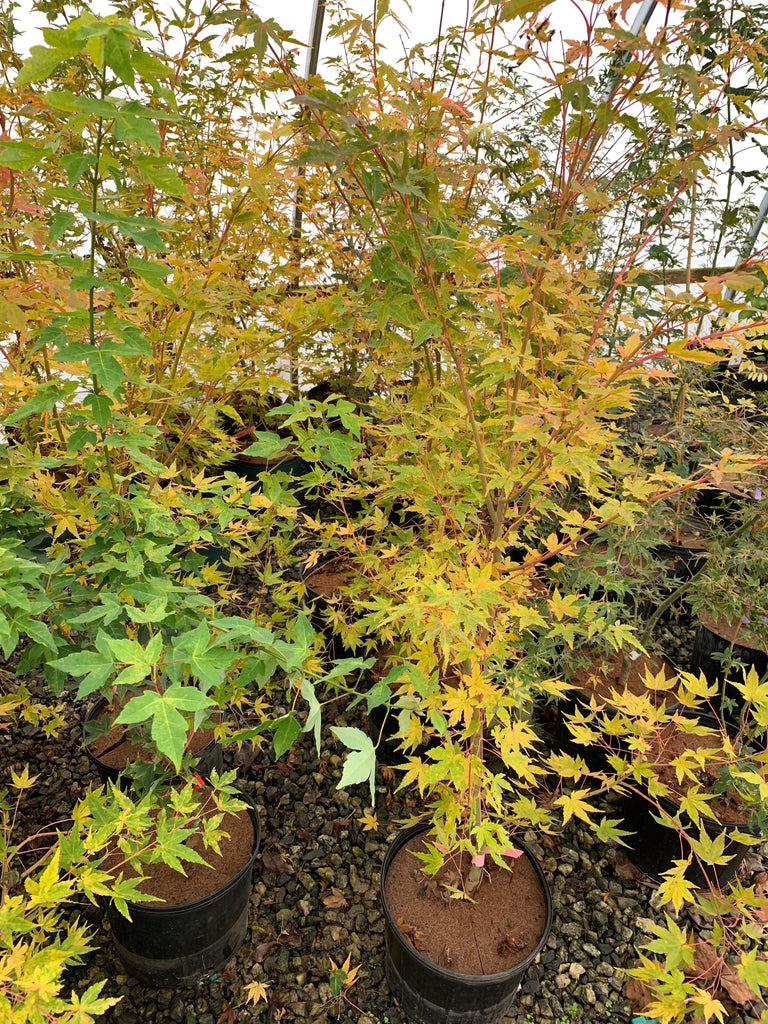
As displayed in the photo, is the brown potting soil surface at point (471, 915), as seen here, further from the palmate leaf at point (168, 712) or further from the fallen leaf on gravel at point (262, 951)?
the palmate leaf at point (168, 712)

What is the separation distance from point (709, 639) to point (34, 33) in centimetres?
361

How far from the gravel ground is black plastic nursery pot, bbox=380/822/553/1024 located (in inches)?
3.6

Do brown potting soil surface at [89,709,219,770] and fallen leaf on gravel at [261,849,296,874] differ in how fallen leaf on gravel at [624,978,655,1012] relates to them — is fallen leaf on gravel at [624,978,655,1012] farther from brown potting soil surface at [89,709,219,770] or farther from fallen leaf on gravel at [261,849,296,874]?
brown potting soil surface at [89,709,219,770]

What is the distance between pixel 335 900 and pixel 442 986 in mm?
451

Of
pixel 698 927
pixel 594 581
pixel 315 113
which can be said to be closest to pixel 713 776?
pixel 698 927

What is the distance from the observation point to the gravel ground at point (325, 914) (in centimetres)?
160

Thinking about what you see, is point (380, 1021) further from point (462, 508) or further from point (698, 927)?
point (462, 508)

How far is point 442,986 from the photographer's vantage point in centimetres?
145

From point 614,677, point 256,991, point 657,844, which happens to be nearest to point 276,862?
point 256,991

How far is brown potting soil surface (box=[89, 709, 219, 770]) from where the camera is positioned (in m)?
1.69

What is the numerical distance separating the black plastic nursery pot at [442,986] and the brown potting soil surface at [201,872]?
1.19ft

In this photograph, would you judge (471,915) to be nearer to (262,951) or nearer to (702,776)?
(262,951)

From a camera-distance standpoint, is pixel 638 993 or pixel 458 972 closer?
pixel 458 972

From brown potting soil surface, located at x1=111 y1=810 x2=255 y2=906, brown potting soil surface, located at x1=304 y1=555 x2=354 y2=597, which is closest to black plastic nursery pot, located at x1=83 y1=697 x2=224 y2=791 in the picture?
brown potting soil surface, located at x1=111 y1=810 x2=255 y2=906
